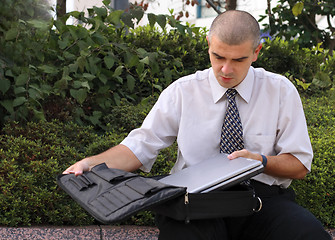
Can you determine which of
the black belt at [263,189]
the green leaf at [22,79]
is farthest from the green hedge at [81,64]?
the black belt at [263,189]

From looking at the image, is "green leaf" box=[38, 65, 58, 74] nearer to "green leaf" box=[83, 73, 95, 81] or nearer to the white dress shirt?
"green leaf" box=[83, 73, 95, 81]

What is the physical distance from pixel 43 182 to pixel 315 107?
2.87 metres

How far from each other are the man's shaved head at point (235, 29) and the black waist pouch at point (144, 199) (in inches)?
Answer: 26.4

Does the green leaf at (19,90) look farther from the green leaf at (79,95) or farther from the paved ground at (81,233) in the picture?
the paved ground at (81,233)

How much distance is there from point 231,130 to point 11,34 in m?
2.56

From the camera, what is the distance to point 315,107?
5492mm

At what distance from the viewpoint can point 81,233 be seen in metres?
3.47

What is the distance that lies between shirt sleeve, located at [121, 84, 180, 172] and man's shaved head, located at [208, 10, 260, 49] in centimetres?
40

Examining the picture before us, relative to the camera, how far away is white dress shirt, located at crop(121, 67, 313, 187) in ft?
8.86

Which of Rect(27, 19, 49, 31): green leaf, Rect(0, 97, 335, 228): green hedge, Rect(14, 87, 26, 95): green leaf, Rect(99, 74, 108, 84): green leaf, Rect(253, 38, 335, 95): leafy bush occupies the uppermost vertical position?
Rect(27, 19, 49, 31): green leaf

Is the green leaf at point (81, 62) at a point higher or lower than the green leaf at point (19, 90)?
higher

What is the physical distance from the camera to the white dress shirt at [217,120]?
2.70 m

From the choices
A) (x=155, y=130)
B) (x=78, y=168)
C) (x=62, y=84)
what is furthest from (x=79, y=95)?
(x=78, y=168)

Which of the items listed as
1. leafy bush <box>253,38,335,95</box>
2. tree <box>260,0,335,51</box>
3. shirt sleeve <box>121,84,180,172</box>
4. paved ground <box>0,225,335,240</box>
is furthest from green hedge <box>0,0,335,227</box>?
tree <box>260,0,335,51</box>
